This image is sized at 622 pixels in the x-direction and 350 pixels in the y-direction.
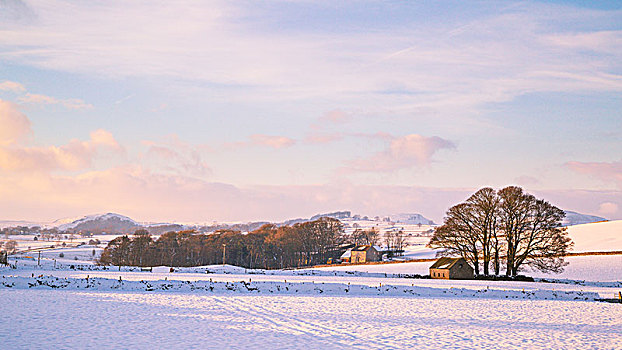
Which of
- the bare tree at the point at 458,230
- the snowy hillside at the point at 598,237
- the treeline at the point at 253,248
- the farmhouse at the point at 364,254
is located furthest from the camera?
the treeline at the point at 253,248

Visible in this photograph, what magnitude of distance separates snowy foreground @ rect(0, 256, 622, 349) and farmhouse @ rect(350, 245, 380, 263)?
2651 inches

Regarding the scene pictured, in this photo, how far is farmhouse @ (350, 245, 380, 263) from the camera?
110 m

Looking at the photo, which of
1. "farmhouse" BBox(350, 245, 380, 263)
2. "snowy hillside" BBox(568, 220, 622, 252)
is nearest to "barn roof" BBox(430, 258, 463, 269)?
"snowy hillside" BBox(568, 220, 622, 252)

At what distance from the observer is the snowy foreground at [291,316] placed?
20016 millimetres

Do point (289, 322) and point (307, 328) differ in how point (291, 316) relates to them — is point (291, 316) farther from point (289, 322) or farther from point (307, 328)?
point (307, 328)

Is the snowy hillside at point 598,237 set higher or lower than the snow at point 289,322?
higher

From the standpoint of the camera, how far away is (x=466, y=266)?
59.3 m

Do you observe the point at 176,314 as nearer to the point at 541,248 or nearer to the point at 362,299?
the point at 362,299

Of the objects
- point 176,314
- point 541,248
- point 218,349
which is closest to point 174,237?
point 541,248

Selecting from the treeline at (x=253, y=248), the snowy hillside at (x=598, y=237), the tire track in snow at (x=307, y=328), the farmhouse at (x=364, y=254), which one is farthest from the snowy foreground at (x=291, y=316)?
the treeline at (x=253, y=248)

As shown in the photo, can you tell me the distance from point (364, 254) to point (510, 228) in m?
56.9

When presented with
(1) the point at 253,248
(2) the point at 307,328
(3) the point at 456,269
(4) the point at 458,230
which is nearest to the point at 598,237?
(3) the point at 456,269

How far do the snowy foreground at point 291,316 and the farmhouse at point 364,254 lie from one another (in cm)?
6732

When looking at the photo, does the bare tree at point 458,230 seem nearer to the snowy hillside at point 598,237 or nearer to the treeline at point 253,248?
the snowy hillside at point 598,237
